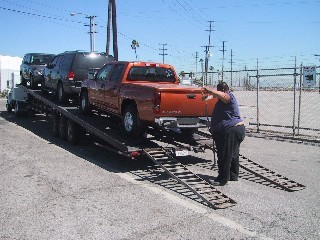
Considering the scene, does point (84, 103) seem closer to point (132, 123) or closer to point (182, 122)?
point (132, 123)

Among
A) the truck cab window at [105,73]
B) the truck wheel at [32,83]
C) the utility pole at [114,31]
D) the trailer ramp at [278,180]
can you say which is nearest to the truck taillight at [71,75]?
the truck cab window at [105,73]

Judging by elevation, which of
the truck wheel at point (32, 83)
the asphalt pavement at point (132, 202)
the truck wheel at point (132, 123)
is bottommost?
the asphalt pavement at point (132, 202)

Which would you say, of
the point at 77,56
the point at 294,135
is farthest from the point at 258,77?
the point at 77,56

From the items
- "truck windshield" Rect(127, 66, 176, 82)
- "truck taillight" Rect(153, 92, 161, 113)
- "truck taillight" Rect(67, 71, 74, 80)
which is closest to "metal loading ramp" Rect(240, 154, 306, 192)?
"truck taillight" Rect(153, 92, 161, 113)

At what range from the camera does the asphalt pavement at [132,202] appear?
504 cm

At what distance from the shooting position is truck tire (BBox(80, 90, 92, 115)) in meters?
11.5

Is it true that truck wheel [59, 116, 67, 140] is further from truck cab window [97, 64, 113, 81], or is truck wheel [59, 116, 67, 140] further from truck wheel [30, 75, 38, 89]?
truck wheel [30, 75, 38, 89]

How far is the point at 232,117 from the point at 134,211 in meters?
2.60

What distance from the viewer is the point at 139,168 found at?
28.4 feet

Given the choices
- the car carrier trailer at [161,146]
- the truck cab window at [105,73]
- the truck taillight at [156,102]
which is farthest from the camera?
the truck cab window at [105,73]

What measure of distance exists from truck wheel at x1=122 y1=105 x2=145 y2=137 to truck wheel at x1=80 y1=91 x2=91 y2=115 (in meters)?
2.51

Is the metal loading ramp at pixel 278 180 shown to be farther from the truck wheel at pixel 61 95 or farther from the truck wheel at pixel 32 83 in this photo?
the truck wheel at pixel 32 83

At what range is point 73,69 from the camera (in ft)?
40.8

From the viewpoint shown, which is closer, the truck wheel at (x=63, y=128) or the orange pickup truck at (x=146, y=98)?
the orange pickup truck at (x=146, y=98)
